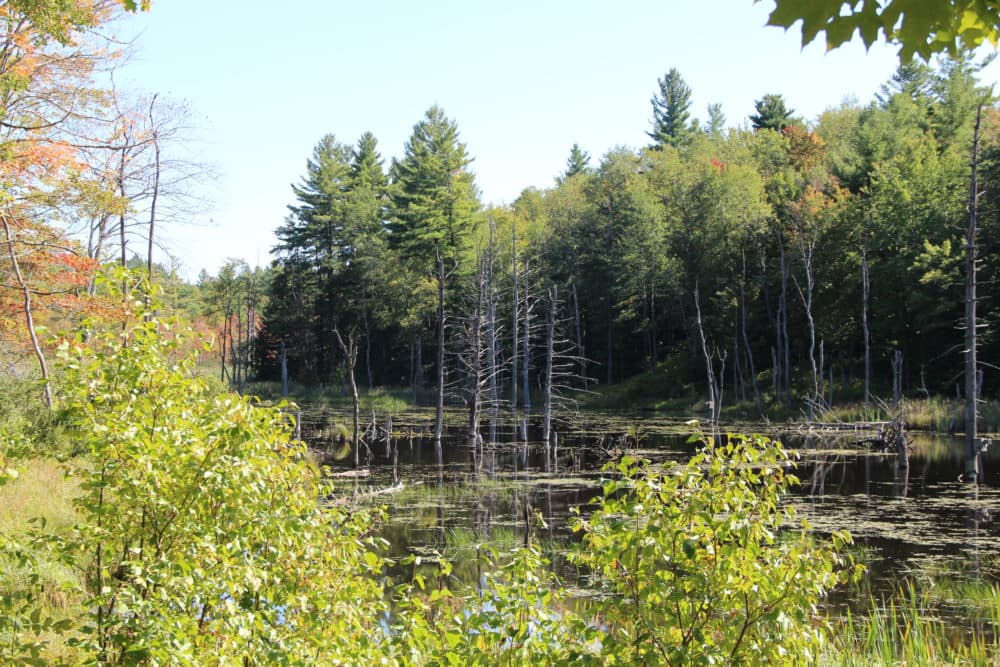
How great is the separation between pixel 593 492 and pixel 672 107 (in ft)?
218

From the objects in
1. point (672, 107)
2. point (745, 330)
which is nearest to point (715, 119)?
point (672, 107)

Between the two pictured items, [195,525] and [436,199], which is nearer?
[195,525]

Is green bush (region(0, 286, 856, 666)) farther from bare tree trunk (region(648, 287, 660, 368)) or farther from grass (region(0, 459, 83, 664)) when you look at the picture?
bare tree trunk (region(648, 287, 660, 368))

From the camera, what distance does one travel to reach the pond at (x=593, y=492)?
12992 mm

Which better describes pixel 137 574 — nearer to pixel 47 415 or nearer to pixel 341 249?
pixel 47 415

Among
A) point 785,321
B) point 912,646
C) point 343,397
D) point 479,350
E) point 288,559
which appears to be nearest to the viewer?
point 288,559

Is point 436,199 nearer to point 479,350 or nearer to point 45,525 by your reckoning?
point 479,350

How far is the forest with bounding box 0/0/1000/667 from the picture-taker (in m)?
3.86

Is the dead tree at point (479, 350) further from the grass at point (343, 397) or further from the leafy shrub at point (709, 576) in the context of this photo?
the leafy shrub at point (709, 576)

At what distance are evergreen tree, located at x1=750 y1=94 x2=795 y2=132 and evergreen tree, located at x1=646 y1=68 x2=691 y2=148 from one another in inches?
507

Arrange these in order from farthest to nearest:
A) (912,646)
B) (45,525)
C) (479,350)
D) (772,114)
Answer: (772,114) → (479,350) → (912,646) → (45,525)

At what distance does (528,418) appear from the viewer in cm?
4103

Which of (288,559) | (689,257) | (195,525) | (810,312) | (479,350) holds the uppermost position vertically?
(689,257)

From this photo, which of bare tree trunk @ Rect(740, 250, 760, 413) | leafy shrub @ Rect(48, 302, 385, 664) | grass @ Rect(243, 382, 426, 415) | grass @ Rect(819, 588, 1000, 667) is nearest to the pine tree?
grass @ Rect(243, 382, 426, 415)
